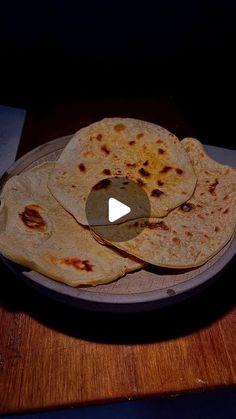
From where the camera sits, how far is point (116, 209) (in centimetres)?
117

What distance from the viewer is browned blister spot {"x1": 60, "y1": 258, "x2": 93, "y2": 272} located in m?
1.03

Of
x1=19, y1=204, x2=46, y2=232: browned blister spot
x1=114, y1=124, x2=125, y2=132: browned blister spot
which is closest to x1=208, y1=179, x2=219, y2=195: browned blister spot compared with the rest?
x1=114, y1=124, x2=125, y2=132: browned blister spot

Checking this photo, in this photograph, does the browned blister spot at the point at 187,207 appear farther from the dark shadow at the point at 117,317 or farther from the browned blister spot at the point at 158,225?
the dark shadow at the point at 117,317

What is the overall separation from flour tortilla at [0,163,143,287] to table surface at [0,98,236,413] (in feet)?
0.52

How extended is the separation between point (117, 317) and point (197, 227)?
0.31m

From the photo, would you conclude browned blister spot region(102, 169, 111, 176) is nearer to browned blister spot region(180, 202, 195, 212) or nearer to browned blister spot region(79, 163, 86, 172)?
browned blister spot region(79, 163, 86, 172)

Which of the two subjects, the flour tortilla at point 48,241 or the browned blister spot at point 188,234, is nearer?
the flour tortilla at point 48,241

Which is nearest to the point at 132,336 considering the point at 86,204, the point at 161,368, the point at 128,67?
the point at 161,368

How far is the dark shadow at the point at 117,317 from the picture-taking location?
111 centimetres

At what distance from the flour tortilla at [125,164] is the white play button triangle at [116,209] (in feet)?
0.23
